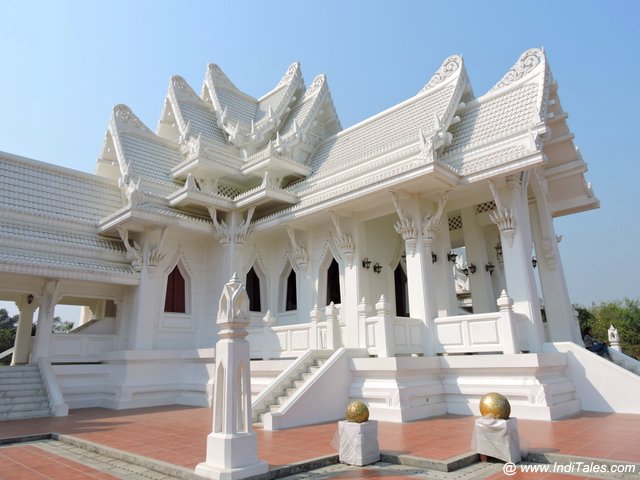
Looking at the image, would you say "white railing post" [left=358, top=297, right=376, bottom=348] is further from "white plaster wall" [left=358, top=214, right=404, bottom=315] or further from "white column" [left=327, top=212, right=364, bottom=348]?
"white plaster wall" [left=358, top=214, right=404, bottom=315]

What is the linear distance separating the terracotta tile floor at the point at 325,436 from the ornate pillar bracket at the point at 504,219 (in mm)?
3137

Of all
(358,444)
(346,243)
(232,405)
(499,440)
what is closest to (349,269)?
(346,243)

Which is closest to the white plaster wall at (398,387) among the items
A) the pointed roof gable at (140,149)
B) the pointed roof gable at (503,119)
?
the pointed roof gable at (503,119)

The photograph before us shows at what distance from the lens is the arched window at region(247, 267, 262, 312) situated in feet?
40.1

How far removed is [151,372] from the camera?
10.3m

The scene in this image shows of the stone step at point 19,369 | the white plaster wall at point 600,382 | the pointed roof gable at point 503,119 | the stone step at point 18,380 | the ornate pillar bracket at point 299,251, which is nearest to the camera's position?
the white plaster wall at point 600,382

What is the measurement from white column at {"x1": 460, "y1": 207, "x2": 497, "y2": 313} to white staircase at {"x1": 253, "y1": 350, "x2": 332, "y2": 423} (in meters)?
3.97


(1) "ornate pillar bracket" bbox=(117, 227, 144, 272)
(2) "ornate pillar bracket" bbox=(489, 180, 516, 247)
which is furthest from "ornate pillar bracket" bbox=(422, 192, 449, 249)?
(1) "ornate pillar bracket" bbox=(117, 227, 144, 272)

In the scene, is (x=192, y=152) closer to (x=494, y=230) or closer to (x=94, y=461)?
(x=494, y=230)

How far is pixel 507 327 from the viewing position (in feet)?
23.9

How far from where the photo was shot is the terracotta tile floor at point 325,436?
4738mm

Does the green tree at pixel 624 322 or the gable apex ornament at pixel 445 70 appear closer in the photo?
the gable apex ornament at pixel 445 70

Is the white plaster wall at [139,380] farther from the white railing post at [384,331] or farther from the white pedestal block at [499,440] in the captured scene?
the white pedestal block at [499,440]

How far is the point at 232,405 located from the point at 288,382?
3619 mm
